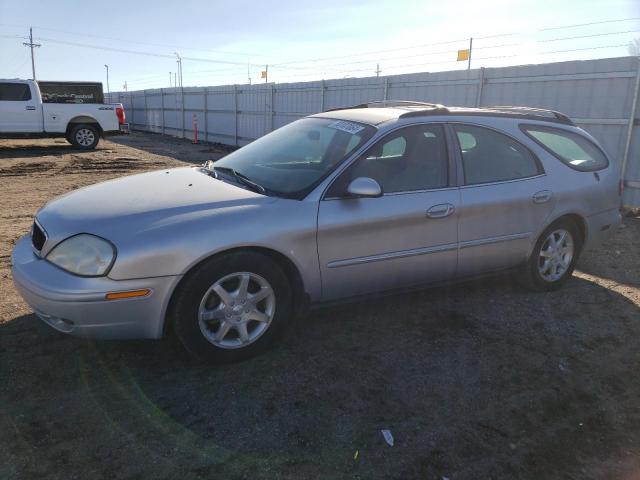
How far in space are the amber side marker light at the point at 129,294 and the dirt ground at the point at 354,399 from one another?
44 centimetres

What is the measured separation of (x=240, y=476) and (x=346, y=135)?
2.41 meters

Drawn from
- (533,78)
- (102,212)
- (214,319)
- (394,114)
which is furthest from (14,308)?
(533,78)

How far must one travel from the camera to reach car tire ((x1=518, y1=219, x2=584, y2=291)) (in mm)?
4488

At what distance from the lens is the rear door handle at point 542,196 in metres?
4.27

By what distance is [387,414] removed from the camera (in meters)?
2.80

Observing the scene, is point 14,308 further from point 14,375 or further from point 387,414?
point 387,414

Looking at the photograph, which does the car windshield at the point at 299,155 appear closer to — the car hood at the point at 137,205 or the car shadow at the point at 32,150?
the car hood at the point at 137,205

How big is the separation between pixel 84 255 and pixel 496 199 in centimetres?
296

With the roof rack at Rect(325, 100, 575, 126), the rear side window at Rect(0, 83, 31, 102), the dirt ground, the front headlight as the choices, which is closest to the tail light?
the rear side window at Rect(0, 83, 31, 102)

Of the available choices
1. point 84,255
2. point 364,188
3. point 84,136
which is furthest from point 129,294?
point 84,136

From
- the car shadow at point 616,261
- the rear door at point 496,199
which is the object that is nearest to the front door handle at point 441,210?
the rear door at point 496,199

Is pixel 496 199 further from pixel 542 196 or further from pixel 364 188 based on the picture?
pixel 364 188

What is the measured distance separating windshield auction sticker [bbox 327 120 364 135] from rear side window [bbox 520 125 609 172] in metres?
1.58

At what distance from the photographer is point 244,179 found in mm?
3674
